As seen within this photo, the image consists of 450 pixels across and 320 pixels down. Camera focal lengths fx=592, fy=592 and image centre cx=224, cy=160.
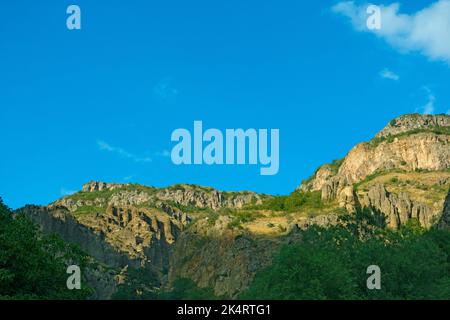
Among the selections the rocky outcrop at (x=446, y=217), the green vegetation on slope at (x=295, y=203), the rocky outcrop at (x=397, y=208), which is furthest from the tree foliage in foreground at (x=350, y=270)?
the green vegetation on slope at (x=295, y=203)

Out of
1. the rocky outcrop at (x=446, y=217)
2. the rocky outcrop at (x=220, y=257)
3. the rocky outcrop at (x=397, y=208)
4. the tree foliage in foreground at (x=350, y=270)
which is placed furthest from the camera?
the rocky outcrop at (x=397, y=208)

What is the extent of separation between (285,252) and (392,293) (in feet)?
38.5

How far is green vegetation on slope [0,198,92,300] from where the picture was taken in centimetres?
3797

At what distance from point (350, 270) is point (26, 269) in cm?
2697

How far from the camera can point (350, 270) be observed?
51188 mm

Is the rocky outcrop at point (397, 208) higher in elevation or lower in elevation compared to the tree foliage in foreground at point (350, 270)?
higher

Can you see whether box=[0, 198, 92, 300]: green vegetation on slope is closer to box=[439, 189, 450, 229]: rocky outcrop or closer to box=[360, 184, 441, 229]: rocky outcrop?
box=[439, 189, 450, 229]: rocky outcrop

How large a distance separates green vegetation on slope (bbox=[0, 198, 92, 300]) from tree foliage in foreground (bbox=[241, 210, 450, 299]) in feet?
53.5

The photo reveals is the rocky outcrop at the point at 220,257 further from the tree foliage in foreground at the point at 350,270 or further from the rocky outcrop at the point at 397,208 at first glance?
the tree foliage in foreground at the point at 350,270

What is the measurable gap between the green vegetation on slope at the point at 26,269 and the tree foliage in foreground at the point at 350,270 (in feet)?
53.5

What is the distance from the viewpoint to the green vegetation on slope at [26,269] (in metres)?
38.0

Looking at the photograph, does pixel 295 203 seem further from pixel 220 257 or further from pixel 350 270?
pixel 350 270
